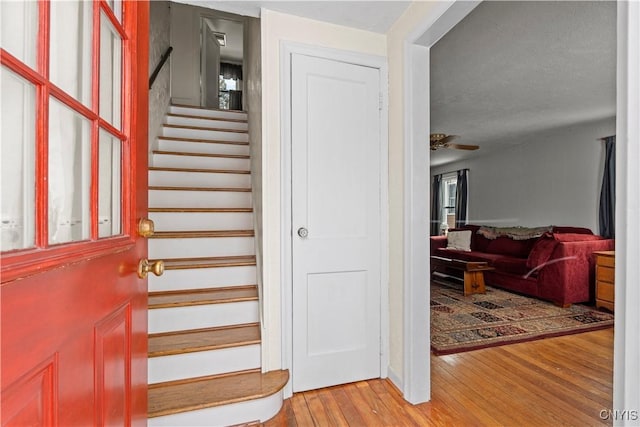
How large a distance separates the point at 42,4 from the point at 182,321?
1.79m

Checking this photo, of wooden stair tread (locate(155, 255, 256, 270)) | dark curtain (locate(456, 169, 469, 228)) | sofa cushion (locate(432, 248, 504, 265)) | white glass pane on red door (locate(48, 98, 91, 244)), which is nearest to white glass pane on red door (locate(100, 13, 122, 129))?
white glass pane on red door (locate(48, 98, 91, 244))

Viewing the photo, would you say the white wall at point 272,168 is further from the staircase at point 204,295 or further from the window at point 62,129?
the window at point 62,129

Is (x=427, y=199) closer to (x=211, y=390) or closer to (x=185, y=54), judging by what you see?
(x=211, y=390)

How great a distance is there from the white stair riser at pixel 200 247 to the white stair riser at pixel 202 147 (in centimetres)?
130

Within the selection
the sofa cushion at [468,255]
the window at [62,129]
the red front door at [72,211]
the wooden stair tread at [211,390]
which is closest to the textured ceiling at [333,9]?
the red front door at [72,211]

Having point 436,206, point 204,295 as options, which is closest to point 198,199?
point 204,295

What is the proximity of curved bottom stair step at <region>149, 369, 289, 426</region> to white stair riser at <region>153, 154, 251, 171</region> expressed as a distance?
2.02m

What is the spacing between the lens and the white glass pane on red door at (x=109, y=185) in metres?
0.75

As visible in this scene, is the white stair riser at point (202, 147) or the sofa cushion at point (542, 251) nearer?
the white stair riser at point (202, 147)

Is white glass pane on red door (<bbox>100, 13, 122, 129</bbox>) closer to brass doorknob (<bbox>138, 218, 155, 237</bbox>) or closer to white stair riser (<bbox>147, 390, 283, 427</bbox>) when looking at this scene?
brass doorknob (<bbox>138, 218, 155, 237</bbox>)

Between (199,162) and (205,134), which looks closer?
(199,162)

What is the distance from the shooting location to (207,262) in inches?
92.3

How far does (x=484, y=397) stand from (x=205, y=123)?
371cm

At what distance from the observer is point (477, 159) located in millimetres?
7484
